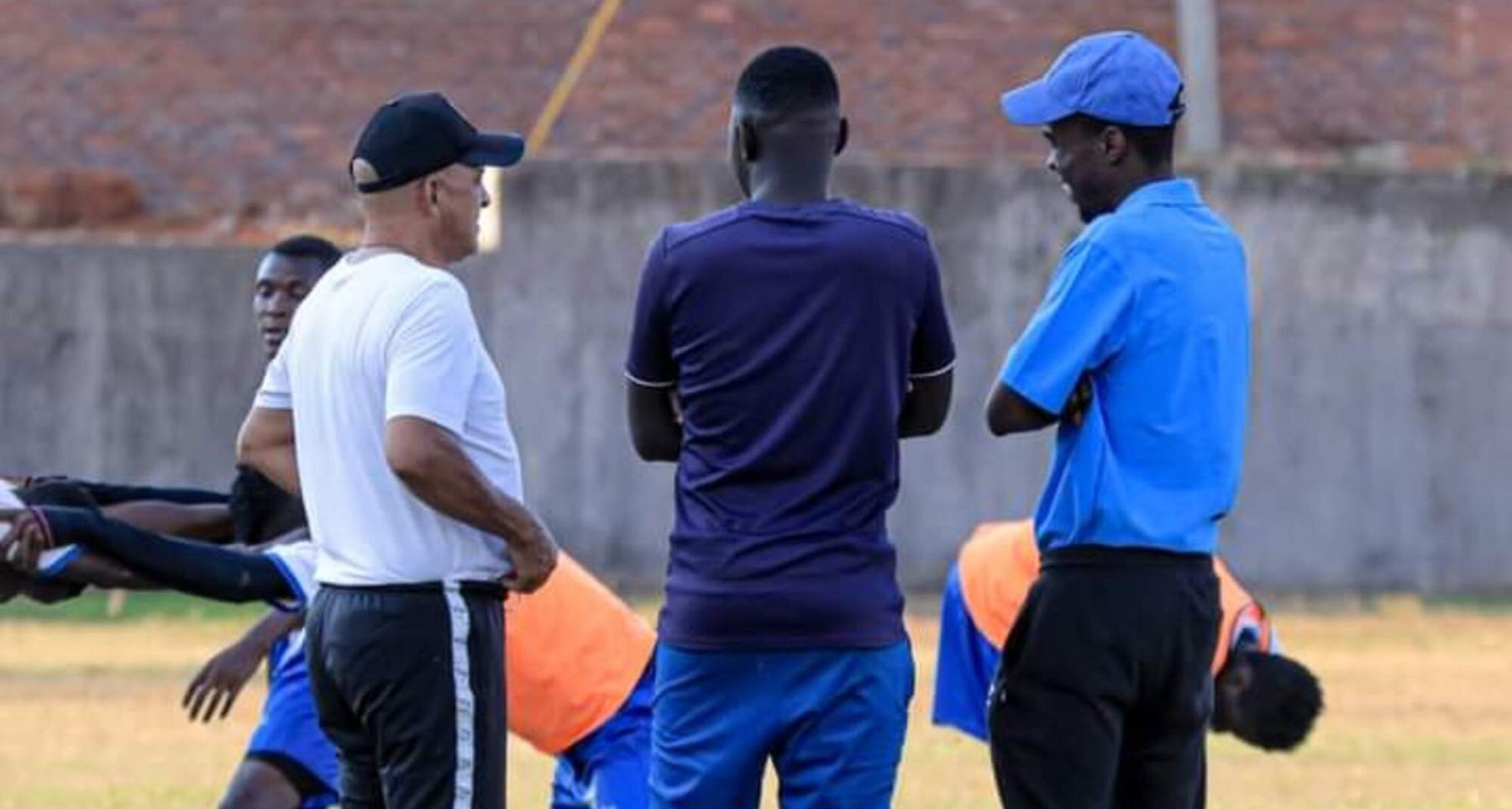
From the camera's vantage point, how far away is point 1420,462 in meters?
21.0

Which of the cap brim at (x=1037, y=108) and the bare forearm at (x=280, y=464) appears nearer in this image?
the cap brim at (x=1037, y=108)

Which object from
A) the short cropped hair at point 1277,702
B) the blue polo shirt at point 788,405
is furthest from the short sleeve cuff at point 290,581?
the short cropped hair at point 1277,702

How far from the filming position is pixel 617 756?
8102 mm

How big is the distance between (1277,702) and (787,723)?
345 centimetres

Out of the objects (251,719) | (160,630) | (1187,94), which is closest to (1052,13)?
(1187,94)

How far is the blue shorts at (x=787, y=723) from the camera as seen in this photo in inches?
246

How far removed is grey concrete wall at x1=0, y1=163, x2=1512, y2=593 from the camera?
803 inches

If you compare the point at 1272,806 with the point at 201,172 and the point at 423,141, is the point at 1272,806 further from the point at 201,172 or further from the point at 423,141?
the point at 201,172

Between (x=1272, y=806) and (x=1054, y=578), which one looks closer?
(x=1054, y=578)

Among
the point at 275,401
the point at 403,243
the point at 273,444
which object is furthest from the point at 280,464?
the point at 403,243

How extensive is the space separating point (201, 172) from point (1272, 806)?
14.0 metres

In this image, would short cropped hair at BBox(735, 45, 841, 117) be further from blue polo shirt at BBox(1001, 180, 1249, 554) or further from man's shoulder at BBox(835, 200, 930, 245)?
blue polo shirt at BBox(1001, 180, 1249, 554)

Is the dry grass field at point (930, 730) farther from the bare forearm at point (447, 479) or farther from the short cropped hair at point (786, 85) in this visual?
the short cropped hair at point (786, 85)

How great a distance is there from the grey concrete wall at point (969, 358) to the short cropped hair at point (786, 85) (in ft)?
45.9
